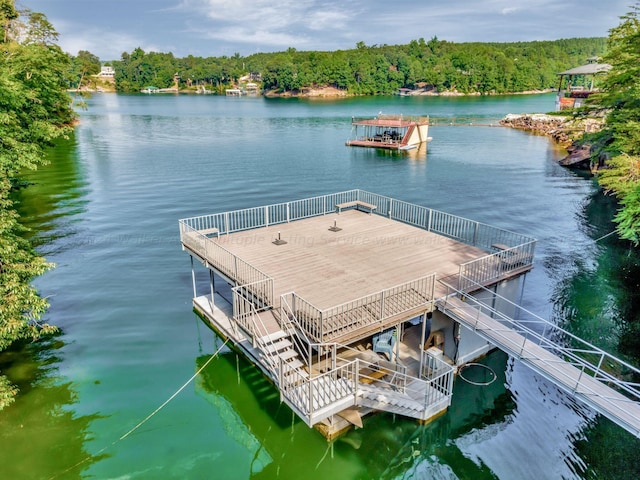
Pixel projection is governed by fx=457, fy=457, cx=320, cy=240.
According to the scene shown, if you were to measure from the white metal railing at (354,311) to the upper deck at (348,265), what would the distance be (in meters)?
0.03

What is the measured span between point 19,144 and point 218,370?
51.2 ft

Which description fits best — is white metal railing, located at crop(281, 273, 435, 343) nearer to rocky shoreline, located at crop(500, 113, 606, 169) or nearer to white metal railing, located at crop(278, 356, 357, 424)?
white metal railing, located at crop(278, 356, 357, 424)

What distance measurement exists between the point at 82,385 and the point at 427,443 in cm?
1107

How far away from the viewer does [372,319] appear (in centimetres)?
1204

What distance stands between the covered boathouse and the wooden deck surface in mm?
42

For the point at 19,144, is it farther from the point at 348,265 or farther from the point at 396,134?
the point at 396,134

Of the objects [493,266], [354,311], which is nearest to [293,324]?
[354,311]

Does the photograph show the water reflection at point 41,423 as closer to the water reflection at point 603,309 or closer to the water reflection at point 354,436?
the water reflection at point 354,436

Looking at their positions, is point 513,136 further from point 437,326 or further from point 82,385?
point 82,385

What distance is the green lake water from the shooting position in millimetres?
12031

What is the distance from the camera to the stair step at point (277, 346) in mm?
11820

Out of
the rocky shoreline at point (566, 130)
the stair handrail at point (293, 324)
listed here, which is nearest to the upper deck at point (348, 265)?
the stair handrail at point (293, 324)

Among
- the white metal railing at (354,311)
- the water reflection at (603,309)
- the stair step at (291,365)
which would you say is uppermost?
the white metal railing at (354,311)

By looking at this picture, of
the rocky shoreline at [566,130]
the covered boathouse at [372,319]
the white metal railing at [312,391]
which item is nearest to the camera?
the white metal railing at [312,391]
